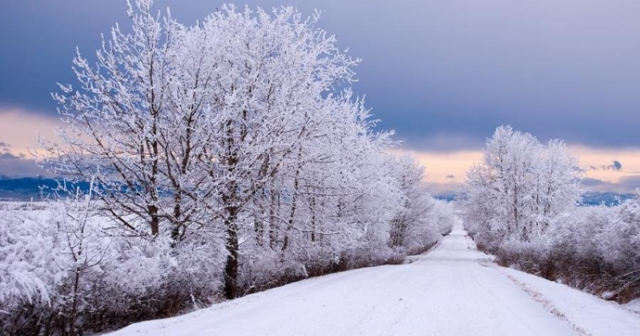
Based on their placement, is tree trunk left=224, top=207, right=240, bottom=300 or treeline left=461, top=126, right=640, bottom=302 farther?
treeline left=461, top=126, right=640, bottom=302

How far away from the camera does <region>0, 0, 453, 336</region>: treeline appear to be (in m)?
8.73

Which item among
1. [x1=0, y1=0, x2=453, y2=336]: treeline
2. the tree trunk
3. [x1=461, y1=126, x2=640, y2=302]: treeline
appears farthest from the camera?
[x1=461, y1=126, x2=640, y2=302]: treeline

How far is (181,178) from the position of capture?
1306cm

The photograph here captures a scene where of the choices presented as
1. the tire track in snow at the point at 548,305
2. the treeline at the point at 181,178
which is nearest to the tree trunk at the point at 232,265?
the treeline at the point at 181,178

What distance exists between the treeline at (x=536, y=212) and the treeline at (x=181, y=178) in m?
12.5

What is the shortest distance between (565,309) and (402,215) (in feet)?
102

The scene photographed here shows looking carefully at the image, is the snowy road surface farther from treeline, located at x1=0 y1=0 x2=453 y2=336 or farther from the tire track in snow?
treeline, located at x1=0 y1=0 x2=453 y2=336

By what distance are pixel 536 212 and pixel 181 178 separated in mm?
40811

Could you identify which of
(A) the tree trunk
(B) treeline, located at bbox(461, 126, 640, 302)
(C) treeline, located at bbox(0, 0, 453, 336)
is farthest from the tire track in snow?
(A) the tree trunk

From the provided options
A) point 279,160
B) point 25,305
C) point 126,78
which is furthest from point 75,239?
point 279,160

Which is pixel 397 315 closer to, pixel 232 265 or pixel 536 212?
pixel 232 265

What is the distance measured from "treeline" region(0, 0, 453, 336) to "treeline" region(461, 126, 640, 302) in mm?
12487

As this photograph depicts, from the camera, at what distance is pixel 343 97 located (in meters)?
23.0

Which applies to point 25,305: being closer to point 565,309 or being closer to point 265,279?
point 265,279
